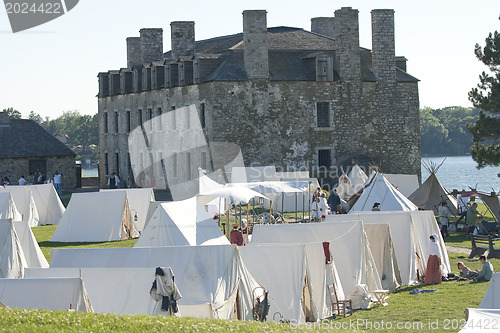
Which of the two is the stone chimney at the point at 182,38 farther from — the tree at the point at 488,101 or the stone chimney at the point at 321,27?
the tree at the point at 488,101

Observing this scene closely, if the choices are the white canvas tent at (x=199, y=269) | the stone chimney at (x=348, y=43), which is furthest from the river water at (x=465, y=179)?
the white canvas tent at (x=199, y=269)

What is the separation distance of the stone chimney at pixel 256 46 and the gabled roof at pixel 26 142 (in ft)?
47.9

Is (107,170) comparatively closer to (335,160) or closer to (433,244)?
(335,160)

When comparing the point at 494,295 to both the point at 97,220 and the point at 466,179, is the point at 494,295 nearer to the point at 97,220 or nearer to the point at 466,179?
the point at 97,220

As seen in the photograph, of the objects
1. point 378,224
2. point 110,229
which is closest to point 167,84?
point 110,229

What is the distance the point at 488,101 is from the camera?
3878 cm

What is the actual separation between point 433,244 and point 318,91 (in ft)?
84.3

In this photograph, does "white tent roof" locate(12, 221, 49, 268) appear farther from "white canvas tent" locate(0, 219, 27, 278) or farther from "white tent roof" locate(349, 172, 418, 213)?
"white tent roof" locate(349, 172, 418, 213)

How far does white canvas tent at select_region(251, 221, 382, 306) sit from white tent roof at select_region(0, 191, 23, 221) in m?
14.5

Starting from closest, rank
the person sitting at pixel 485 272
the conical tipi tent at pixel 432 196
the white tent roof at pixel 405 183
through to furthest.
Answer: the person sitting at pixel 485 272, the conical tipi tent at pixel 432 196, the white tent roof at pixel 405 183

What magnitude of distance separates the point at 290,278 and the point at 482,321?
743 cm

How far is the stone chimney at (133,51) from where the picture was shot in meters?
59.2

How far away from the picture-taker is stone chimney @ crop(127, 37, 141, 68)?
59.2 metres

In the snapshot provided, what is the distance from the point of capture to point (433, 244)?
22766 mm
